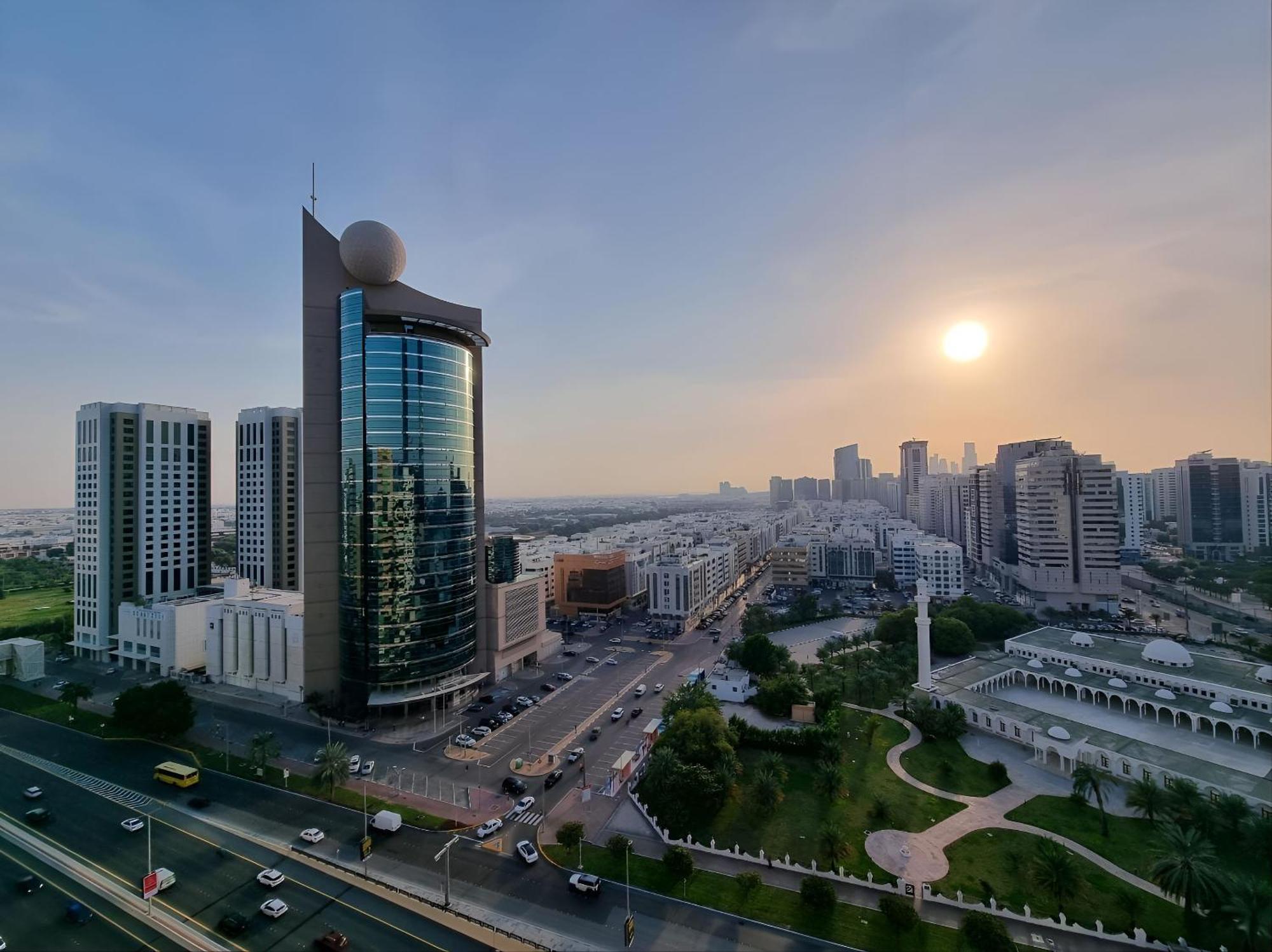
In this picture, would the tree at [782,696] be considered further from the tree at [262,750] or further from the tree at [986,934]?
the tree at [262,750]

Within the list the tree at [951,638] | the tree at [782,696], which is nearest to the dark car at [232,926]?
the tree at [782,696]

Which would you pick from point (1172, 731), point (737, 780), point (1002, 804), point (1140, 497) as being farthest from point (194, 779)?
point (1140, 497)

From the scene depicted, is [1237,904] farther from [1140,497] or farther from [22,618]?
[1140,497]

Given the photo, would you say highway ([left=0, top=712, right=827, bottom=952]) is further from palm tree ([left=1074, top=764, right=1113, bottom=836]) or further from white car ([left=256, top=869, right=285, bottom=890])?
palm tree ([left=1074, top=764, right=1113, bottom=836])

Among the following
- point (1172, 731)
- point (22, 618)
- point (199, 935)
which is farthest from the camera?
point (22, 618)

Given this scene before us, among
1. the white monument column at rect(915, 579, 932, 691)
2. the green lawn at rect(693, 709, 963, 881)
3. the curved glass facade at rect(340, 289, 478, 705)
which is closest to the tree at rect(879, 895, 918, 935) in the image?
the green lawn at rect(693, 709, 963, 881)
